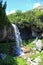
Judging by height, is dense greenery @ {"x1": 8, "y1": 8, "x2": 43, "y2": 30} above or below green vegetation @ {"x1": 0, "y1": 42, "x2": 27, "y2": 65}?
above

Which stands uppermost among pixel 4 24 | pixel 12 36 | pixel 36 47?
pixel 4 24

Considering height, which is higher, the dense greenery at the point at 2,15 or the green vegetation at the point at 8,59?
the dense greenery at the point at 2,15

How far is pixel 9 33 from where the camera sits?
20672 mm

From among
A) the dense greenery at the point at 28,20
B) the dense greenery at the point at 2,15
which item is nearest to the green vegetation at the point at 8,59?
the dense greenery at the point at 2,15

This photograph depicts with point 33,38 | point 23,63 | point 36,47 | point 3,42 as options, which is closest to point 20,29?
point 33,38

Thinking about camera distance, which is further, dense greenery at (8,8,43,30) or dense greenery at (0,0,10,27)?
dense greenery at (8,8,43,30)

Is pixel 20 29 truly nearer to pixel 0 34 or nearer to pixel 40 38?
pixel 40 38

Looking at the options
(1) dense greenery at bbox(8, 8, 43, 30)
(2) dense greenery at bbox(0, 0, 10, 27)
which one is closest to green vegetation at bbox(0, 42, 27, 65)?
(2) dense greenery at bbox(0, 0, 10, 27)

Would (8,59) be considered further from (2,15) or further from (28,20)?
(28,20)

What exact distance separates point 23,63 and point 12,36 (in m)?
5.93

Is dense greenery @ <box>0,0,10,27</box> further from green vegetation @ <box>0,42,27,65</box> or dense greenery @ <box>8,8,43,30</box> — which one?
dense greenery @ <box>8,8,43,30</box>

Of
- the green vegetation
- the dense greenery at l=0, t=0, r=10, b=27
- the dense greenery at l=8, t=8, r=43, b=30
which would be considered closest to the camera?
the green vegetation

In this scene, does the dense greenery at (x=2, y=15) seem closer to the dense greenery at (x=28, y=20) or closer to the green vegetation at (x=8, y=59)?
the green vegetation at (x=8, y=59)

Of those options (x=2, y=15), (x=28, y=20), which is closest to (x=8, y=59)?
(x=2, y=15)
